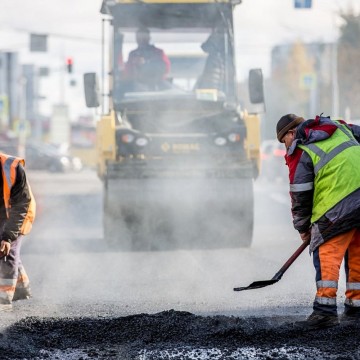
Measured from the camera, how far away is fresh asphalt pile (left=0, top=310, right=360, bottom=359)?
19.0ft

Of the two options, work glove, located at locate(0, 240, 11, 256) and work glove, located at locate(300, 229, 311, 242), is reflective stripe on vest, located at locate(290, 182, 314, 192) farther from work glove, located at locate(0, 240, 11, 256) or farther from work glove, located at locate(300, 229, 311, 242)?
work glove, located at locate(0, 240, 11, 256)

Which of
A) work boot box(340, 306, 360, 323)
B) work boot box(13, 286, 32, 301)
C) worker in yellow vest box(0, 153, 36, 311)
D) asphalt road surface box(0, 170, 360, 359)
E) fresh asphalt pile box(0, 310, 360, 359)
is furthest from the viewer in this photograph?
work boot box(13, 286, 32, 301)

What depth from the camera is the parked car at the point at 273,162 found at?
3130 centimetres

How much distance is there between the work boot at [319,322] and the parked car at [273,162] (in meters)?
24.0

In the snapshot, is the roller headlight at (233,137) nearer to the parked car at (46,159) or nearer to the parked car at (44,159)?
the parked car at (44,159)

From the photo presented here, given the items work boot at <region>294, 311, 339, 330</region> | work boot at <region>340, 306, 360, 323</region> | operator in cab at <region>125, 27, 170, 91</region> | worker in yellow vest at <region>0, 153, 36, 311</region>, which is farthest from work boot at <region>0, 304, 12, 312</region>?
operator in cab at <region>125, 27, 170, 91</region>

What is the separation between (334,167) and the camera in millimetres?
6531

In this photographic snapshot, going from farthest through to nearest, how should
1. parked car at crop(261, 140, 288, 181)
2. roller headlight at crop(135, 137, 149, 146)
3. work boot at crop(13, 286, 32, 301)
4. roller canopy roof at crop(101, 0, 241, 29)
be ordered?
parked car at crop(261, 140, 288, 181) < roller canopy roof at crop(101, 0, 241, 29) < roller headlight at crop(135, 137, 149, 146) < work boot at crop(13, 286, 32, 301)

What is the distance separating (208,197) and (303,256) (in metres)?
1.33

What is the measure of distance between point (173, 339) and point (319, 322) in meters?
0.99

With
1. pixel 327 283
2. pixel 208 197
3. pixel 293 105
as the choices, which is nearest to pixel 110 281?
pixel 208 197

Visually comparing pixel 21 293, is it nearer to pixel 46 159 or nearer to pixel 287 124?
pixel 287 124

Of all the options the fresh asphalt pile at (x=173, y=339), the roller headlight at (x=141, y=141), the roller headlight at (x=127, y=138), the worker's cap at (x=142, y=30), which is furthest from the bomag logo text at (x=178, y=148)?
the fresh asphalt pile at (x=173, y=339)

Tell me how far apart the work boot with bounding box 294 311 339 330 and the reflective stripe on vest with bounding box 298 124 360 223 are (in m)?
0.66
